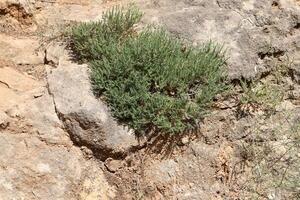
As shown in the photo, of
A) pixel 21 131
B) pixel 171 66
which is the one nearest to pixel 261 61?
pixel 171 66

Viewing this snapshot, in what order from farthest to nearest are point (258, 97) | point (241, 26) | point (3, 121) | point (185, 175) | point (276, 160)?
point (241, 26)
point (258, 97)
point (276, 160)
point (185, 175)
point (3, 121)

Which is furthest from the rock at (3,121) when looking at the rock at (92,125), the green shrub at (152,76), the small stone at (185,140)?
the small stone at (185,140)

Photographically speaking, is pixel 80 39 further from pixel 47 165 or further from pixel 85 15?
pixel 47 165

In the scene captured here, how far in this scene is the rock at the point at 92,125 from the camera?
13.6ft

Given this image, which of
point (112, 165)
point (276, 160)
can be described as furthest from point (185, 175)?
point (276, 160)

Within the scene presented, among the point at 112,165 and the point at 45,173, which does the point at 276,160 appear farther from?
the point at 45,173

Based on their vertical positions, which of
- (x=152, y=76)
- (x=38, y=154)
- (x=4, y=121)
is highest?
(x=152, y=76)

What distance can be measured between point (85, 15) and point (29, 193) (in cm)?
204

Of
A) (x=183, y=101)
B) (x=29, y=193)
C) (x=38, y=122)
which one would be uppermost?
(x=183, y=101)

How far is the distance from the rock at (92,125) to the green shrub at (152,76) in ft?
0.30

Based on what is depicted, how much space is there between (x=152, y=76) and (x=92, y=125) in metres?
0.67

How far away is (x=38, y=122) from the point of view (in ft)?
13.6

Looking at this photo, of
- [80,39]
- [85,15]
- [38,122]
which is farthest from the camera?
[85,15]

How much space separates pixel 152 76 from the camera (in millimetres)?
4297
